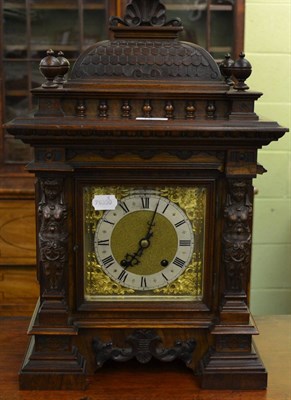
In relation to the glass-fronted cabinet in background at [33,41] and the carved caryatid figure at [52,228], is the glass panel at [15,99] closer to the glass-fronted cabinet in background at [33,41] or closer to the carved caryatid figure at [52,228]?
the glass-fronted cabinet in background at [33,41]

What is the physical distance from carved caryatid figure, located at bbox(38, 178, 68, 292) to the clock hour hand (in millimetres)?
113

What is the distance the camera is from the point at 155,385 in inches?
45.3

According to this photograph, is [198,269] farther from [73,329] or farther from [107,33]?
[107,33]

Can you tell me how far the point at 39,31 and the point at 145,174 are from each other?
5.19 ft

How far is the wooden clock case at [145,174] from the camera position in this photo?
1072 mm

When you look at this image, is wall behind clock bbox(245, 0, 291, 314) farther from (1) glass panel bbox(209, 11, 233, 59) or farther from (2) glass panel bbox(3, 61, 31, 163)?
(2) glass panel bbox(3, 61, 31, 163)

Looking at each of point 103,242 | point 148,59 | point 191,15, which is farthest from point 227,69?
point 191,15

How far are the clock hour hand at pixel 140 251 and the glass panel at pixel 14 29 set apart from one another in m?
1.59

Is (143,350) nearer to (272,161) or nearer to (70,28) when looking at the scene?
(272,161)

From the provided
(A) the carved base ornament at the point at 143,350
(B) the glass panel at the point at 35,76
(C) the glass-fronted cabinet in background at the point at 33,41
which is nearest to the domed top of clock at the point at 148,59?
(A) the carved base ornament at the point at 143,350

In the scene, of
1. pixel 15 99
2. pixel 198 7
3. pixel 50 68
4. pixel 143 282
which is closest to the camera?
pixel 50 68

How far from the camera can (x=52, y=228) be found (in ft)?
3.64

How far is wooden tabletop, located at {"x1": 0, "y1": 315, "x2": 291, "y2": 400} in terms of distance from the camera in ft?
3.67

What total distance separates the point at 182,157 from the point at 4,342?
56 cm
